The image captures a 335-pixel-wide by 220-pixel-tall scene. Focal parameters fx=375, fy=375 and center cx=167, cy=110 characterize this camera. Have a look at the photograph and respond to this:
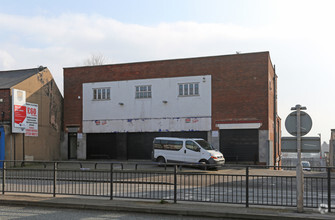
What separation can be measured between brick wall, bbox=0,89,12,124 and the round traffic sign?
75.6 ft

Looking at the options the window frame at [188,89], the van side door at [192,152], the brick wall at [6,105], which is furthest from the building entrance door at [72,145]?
the van side door at [192,152]

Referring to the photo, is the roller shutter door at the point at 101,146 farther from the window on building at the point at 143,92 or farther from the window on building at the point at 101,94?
the window on building at the point at 143,92

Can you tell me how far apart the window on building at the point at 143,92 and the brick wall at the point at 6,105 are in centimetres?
1025

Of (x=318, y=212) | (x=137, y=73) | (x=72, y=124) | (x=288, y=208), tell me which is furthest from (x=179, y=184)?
(x=72, y=124)

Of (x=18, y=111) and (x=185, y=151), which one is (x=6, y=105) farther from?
(x=185, y=151)

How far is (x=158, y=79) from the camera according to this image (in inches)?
1247

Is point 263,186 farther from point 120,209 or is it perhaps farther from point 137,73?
point 137,73

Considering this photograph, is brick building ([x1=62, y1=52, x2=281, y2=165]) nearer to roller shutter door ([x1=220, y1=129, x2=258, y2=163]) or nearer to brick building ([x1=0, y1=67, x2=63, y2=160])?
roller shutter door ([x1=220, y1=129, x2=258, y2=163])

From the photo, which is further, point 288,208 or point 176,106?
point 176,106

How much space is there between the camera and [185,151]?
24.2 m

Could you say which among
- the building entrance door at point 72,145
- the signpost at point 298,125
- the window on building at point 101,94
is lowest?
the building entrance door at point 72,145

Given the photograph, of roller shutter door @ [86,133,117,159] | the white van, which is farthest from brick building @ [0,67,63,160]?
the white van

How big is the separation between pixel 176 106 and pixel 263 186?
69.2 feet

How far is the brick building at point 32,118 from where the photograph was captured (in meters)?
27.1
